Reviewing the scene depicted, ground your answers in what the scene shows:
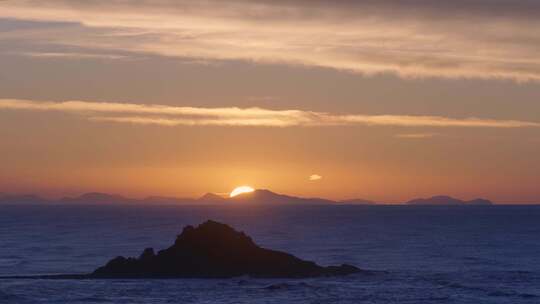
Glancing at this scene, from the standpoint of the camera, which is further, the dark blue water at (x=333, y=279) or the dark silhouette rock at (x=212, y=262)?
the dark silhouette rock at (x=212, y=262)

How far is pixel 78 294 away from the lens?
231 feet

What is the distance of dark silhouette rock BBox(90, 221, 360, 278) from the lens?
8419cm

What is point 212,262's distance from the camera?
85562 millimetres

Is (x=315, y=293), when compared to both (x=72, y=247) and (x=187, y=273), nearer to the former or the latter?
(x=187, y=273)

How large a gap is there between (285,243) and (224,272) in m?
61.7

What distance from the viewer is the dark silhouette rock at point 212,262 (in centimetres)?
8419

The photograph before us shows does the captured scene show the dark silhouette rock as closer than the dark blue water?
No

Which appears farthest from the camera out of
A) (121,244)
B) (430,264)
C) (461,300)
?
(121,244)

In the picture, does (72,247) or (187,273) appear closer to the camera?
(187,273)

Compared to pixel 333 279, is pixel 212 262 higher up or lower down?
higher up

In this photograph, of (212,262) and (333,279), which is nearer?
(333,279)

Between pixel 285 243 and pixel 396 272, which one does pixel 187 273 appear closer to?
pixel 396 272

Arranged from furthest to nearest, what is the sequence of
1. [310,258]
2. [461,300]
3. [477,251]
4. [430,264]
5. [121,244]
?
[121,244]
[477,251]
[310,258]
[430,264]
[461,300]

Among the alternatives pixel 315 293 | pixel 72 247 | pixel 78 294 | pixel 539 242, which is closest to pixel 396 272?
pixel 315 293
